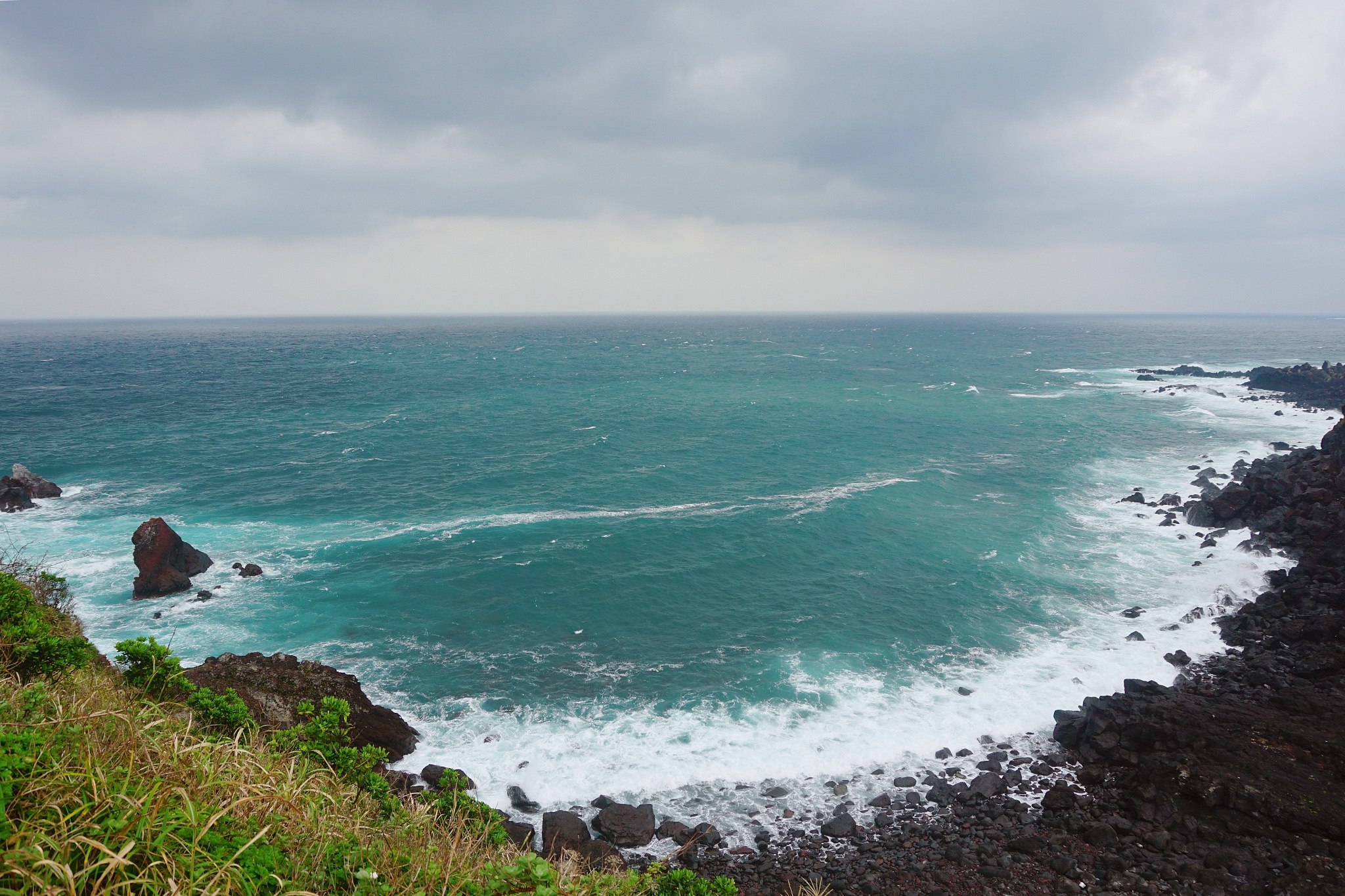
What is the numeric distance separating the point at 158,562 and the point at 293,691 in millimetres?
19693

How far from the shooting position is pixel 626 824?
2252 cm

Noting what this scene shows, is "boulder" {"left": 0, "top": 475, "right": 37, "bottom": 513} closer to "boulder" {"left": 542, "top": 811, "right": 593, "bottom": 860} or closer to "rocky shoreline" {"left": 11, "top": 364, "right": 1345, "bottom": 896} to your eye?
"rocky shoreline" {"left": 11, "top": 364, "right": 1345, "bottom": 896}

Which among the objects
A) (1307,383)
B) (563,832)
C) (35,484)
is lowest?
(563,832)

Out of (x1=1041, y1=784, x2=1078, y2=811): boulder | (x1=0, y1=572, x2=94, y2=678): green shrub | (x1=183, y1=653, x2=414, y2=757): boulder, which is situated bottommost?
(x1=1041, y1=784, x2=1078, y2=811): boulder

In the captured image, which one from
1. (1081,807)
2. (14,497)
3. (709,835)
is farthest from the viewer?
(14,497)

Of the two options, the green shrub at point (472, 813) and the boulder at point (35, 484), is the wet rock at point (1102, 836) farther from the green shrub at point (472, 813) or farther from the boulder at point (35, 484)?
the boulder at point (35, 484)

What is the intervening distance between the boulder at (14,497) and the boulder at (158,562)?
19.8 metres

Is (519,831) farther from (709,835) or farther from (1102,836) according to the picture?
(1102,836)

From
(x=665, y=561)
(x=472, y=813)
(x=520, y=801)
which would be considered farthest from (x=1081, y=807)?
(x=665, y=561)

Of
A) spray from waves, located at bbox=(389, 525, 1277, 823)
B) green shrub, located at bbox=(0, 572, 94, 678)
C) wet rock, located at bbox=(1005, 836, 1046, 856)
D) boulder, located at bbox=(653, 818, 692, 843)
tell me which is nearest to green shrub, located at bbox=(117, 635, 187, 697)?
green shrub, located at bbox=(0, 572, 94, 678)

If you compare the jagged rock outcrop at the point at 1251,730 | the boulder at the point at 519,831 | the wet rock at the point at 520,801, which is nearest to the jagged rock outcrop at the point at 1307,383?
the jagged rock outcrop at the point at 1251,730

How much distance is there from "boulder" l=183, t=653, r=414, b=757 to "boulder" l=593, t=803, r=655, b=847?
7.12m

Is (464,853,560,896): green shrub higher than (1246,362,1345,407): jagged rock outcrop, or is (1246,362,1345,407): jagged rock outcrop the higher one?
(1246,362,1345,407): jagged rock outcrop

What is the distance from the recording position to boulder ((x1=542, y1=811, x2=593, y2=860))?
21453 mm
